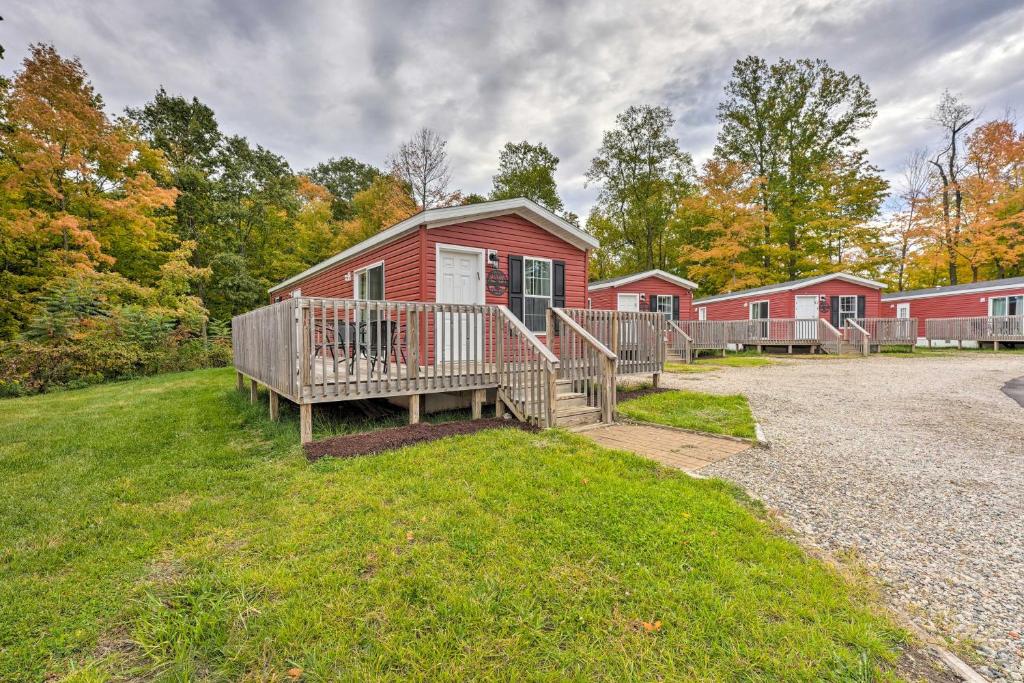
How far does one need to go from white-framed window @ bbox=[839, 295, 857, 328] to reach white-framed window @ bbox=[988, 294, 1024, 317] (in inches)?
217

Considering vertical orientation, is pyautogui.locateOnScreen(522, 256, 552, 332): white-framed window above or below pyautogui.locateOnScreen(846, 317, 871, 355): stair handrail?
above

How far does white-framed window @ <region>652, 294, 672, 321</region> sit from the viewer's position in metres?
19.0

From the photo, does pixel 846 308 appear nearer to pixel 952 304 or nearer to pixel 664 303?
pixel 952 304

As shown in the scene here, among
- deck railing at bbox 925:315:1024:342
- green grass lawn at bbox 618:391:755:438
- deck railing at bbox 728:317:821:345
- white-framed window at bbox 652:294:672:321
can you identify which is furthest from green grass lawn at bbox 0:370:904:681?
deck railing at bbox 925:315:1024:342

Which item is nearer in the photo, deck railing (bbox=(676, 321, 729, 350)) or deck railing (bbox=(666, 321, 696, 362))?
deck railing (bbox=(666, 321, 696, 362))

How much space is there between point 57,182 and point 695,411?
60.7 feet

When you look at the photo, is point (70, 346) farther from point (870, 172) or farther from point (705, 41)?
point (870, 172)

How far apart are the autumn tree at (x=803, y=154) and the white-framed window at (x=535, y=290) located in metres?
22.4

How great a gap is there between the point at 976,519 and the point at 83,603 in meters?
5.60

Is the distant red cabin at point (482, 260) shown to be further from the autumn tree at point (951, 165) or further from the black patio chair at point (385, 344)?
the autumn tree at point (951, 165)

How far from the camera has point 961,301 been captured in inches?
810

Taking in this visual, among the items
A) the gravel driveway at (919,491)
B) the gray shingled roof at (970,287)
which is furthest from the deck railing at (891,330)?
the gravel driveway at (919,491)

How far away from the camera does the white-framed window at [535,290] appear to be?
888cm

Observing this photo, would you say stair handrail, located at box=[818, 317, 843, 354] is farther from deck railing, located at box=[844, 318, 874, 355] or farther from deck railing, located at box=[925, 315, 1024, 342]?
deck railing, located at box=[925, 315, 1024, 342]
